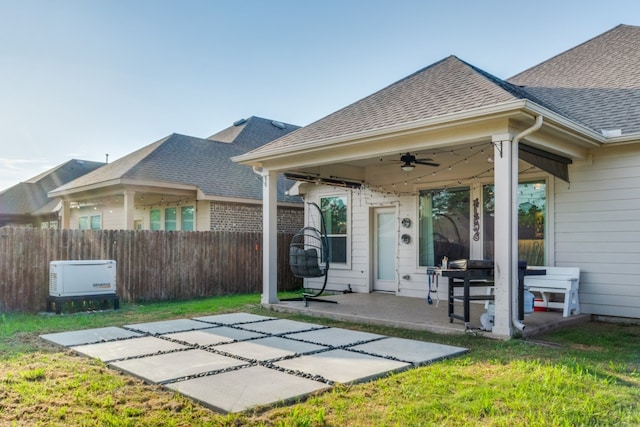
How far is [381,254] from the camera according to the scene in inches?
413

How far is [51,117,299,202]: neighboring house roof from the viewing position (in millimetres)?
12789

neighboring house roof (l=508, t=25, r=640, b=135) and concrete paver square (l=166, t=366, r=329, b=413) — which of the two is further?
neighboring house roof (l=508, t=25, r=640, b=135)

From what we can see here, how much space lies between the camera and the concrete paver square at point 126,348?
495cm

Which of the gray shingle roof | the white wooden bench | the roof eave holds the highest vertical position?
the gray shingle roof

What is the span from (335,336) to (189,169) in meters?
9.10

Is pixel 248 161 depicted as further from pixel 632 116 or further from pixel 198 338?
pixel 632 116

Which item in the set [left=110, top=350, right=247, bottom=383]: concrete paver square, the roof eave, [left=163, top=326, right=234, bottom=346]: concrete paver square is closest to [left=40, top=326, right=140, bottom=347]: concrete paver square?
[left=163, top=326, right=234, bottom=346]: concrete paver square

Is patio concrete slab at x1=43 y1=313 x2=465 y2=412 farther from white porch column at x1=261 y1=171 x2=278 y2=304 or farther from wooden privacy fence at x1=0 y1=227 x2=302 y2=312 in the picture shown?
wooden privacy fence at x1=0 y1=227 x2=302 y2=312

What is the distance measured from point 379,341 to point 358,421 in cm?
257

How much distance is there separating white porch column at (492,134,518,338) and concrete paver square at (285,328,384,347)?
1507mm

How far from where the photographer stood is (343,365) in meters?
4.52

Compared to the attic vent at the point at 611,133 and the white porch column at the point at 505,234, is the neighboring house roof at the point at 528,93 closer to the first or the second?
the attic vent at the point at 611,133

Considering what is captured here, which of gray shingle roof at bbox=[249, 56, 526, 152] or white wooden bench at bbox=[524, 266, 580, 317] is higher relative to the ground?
gray shingle roof at bbox=[249, 56, 526, 152]

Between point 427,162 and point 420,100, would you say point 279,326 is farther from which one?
point 427,162
